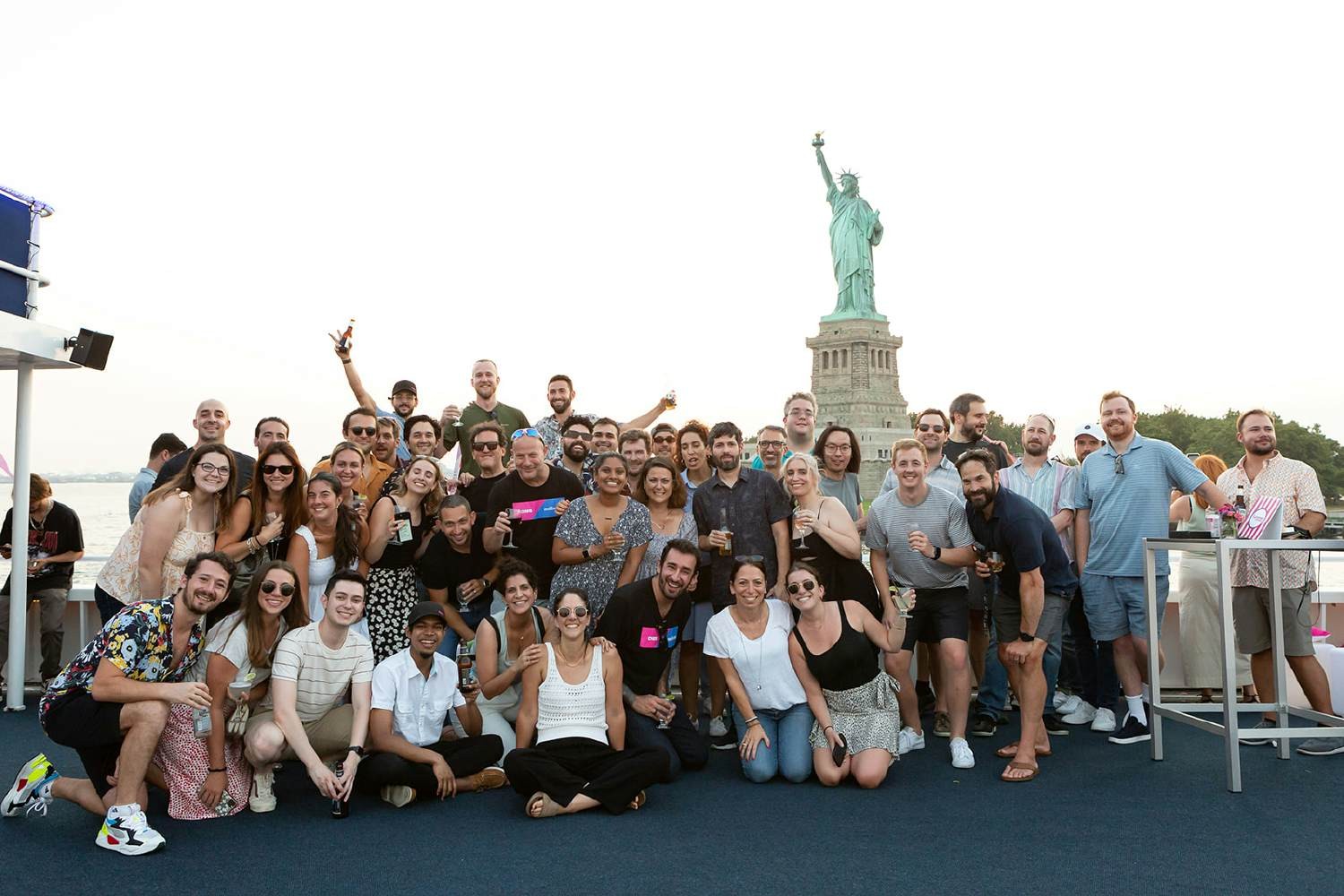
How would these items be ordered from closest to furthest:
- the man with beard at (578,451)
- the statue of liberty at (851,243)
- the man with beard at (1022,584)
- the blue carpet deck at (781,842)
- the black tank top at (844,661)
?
the blue carpet deck at (781,842) < the black tank top at (844,661) < the man with beard at (1022,584) < the man with beard at (578,451) < the statue of liberty at (851,243)

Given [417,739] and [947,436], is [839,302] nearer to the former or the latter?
[947,436]

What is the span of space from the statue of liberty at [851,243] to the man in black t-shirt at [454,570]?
38.4 metres

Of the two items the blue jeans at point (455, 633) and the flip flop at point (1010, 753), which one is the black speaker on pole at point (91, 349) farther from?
the flip flop at point (1010, 753)

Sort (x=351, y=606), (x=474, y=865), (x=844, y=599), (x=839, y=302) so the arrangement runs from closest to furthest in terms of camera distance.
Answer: (x=474, y=865)
(x=351, y=606)
(x=844, y=599)
(x=839, y=302)

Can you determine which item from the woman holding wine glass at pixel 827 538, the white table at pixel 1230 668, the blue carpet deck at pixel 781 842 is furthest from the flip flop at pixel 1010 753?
the woman holding wine glass at pixel 827 538

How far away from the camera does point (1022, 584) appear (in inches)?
207

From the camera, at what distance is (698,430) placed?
21.4ft

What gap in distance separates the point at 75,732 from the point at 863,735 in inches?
137

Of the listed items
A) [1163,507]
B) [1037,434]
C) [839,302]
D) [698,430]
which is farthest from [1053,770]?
[839,302]

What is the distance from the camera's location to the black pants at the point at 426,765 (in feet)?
15.1

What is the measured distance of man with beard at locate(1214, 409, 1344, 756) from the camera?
222 inches

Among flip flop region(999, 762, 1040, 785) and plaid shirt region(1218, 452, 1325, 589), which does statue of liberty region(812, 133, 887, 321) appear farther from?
flip flop region(999, 762, 1040, 785)

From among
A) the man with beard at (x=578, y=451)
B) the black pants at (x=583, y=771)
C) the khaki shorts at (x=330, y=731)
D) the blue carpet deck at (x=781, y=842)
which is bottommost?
the blue carpet deck at (x=781, y=842)

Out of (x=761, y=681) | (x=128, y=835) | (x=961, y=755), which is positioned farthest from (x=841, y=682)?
(x=128, y=835)
